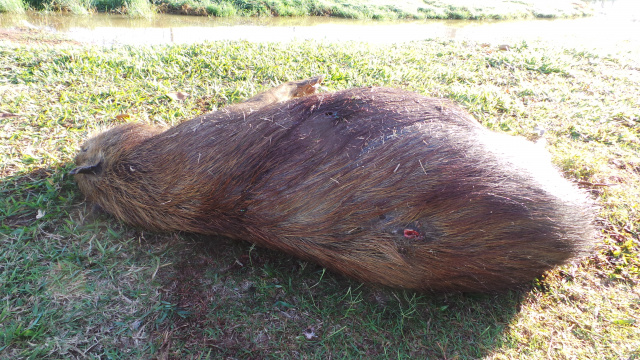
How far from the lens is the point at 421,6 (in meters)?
15.4

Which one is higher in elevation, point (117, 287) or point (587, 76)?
point (587, 76)

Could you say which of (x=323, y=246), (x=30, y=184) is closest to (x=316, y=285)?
(x=323, y=246)

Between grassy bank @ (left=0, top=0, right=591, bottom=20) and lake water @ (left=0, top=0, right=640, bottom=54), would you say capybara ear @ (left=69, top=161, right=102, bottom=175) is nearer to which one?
lake water @ (left=0, top=0, right=640, bottom=54)

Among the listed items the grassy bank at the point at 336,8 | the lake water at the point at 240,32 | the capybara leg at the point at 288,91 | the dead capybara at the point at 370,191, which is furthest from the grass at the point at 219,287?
the grassy bank at the point at 336,8

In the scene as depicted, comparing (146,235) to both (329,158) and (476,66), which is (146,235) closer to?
(329,158)

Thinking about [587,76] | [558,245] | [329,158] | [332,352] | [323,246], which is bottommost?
[332,352]

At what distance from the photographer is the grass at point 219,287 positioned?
2.14 meters

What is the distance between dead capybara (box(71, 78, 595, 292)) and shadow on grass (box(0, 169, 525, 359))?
0.18m

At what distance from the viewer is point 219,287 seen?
2449mm

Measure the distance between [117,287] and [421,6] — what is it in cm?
1597

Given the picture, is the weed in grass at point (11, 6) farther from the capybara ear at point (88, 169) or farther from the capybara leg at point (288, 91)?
the capybara ear at point (88, 169)

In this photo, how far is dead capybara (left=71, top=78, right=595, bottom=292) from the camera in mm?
1956

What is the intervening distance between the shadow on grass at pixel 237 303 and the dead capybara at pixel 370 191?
0.18 m

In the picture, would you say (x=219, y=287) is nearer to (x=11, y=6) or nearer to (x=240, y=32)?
(x=240, y=32)
